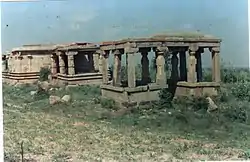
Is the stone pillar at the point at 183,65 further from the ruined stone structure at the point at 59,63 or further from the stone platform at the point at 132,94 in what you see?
the ruined stone structure at the point at 59,63

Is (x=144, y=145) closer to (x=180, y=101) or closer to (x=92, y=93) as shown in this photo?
(x=180, y=101)

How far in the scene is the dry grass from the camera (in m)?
5.23

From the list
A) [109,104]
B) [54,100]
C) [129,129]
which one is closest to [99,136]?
[129,129]

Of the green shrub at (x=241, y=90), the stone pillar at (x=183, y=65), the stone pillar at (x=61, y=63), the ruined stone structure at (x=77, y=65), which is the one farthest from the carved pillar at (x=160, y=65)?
the stone pillar at (x=61, y=63)

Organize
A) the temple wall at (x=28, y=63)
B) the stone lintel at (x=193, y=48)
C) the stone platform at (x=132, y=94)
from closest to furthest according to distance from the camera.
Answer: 1. the stone platform at (x=132, y=94)
2. the stone lintel at (x=193, y=48)
3. the temple wall at (x=28, y=63)

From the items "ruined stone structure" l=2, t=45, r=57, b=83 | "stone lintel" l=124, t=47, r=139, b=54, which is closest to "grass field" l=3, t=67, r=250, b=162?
"ruined stone structure" l=2, t=45, r=57, b=83

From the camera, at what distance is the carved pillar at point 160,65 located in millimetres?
6864

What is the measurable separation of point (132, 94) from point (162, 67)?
0.79m

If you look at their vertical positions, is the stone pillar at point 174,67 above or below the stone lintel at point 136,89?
above

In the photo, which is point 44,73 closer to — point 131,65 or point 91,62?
point 91,62

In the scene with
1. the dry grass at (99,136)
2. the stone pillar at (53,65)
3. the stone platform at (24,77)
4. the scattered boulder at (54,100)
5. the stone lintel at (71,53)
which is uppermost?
the stone lintel at (71,53)

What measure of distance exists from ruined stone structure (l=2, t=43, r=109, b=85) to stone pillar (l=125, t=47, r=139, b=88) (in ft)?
1.55

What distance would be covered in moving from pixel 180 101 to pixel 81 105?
1.43m

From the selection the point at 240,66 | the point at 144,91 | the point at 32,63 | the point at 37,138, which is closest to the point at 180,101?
the point at 144,91
